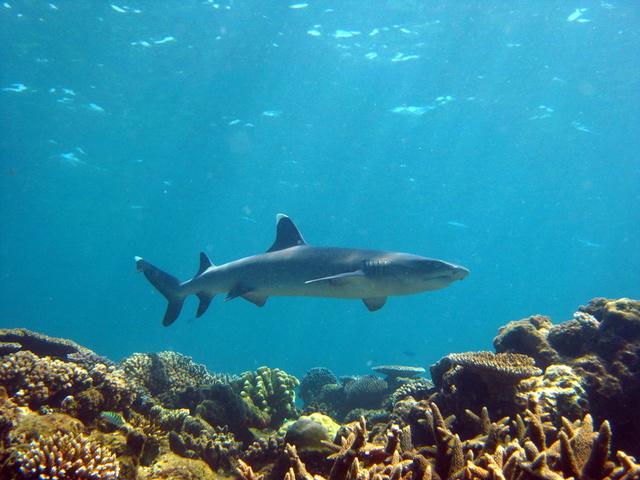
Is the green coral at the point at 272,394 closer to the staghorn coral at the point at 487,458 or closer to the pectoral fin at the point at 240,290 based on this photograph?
the pectoral fin at the point at 240,290

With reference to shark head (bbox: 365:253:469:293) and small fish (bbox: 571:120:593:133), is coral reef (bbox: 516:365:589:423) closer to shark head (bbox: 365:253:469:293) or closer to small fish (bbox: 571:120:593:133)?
shark head (bbox: 365:253:469:293)

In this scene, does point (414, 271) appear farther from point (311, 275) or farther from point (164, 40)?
point (164, 40)

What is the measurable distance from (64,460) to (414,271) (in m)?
5.55

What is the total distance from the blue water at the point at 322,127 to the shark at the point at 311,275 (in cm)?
1885

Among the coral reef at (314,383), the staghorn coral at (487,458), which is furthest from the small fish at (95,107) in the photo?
the staghorn coral at (487,458)

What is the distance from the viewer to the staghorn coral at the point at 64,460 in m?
3.59

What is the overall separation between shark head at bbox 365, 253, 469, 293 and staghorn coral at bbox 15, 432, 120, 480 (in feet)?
16.6

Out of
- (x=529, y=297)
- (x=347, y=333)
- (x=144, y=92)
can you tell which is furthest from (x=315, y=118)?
(x=347, y=333)

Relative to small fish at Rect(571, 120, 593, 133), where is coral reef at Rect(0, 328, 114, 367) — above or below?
below

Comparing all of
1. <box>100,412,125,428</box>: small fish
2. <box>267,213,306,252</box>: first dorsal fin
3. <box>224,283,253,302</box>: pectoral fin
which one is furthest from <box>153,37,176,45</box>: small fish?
<box>100,412,125,428</box>: small fish

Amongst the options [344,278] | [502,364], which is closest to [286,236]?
[344,278]

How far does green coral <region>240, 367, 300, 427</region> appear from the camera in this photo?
8.34 m

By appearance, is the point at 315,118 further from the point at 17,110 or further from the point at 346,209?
the point at 346,209

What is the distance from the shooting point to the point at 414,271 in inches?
293
